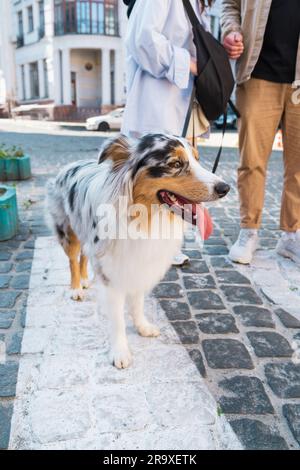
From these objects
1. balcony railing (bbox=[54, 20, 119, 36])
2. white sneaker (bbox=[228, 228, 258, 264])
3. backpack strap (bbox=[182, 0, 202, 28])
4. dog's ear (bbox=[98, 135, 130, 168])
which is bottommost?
white sneaker (bbox=[228, 228, 258, 264])

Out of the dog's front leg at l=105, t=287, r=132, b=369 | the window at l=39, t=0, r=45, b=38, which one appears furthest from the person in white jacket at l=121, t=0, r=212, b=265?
the window at l=39, t=0, r=45, b=38

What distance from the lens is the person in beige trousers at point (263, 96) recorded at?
3.51 metres

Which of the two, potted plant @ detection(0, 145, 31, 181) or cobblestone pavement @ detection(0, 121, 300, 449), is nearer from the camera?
cobblestone pavement @ detection(0, 121, 300, 449)

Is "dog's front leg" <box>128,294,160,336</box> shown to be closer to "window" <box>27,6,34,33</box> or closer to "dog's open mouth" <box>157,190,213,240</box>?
"dog's open mouth" <box>157,190,213,240</box>

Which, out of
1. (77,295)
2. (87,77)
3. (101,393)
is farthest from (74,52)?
(101,393)

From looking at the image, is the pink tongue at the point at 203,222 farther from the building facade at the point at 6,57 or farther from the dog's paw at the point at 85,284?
the building facade at the point at 6,57

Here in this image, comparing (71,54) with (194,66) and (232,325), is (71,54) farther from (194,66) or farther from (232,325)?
(232,325)

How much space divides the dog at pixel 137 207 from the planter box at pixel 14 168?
5018 millimetres

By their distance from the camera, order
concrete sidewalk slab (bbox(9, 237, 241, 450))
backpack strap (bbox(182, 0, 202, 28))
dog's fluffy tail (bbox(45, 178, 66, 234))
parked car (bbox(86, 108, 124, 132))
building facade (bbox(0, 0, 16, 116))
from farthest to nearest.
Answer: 1. building facade (bbox(0, 0, 16, 116))
2. parked car (bbox(86, 108, 124, 132))
3. dog's fluffy tail (bbox(45, 178, 66, 234))
4. backpack strap (bbox(182, 0, 202, 28))
5. concrete sidewalk slab (bbox(9, 237, 241, 450))

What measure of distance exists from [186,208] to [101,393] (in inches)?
46.2

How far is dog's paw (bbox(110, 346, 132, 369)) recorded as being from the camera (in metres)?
2.53

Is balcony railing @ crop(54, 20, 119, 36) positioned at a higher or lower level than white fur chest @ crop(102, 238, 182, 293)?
higher

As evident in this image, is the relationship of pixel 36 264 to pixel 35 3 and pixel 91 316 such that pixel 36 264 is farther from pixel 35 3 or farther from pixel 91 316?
pixel 35 3

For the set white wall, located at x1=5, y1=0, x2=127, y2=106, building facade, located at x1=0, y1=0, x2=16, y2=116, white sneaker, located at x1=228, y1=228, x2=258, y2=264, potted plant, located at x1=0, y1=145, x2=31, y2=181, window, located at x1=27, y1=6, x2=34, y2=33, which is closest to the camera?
white sneaker, located at x1=228, y1=228, x2=258, y2=264
